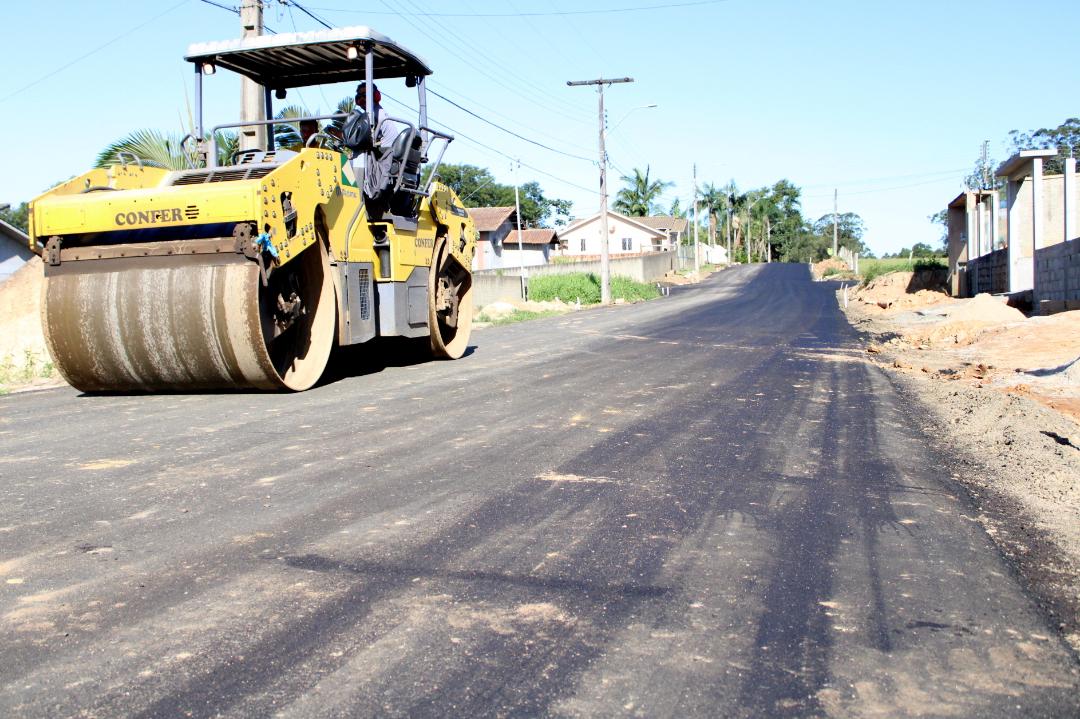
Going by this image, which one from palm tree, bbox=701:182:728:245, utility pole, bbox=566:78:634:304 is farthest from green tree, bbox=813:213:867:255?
utility pole, bbox=566:78:634:304

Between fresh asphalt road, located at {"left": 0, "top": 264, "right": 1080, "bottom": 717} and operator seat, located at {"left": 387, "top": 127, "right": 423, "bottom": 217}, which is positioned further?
operator seat, located at {"left": 387, "top": 127, "right": 423, "bottom": 217}

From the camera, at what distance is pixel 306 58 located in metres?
10.2

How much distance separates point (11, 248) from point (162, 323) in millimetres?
14052

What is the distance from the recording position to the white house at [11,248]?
739 inches

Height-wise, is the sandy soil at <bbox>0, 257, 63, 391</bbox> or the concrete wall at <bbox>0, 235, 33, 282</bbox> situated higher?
the concrete wall at <bbox>0, 235, 33, 282</bbox>

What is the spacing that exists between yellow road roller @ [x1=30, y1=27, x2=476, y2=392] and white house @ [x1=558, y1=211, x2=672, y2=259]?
74073mm

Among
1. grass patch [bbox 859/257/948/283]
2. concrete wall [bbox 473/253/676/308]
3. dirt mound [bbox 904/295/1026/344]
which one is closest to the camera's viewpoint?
dirt mound [bbox 904/295/1026/344]

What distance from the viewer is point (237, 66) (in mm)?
10219

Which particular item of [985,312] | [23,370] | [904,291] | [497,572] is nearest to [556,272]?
[904,291]

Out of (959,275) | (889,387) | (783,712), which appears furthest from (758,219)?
(783,712)

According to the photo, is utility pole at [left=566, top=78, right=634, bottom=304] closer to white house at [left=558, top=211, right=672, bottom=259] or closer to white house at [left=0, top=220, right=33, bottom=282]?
white house at [left=0, top=220, right=33, bottom=282]

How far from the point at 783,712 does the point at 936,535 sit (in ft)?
6.68

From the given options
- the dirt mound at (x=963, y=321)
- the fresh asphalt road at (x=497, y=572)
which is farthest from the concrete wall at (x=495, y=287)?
the fresh asphalt road at (x=497, y=572)

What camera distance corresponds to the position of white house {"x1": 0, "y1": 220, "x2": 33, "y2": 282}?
1878 cm
